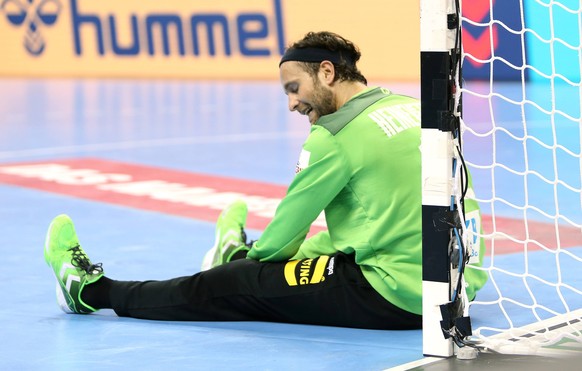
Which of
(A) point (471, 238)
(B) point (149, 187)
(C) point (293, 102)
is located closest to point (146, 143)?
(B) point (149, 187)

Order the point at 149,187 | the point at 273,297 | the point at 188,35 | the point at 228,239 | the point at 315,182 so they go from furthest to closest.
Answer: the point at 188,35
the point at 149,187
the point at 228,239
the point at 273,297
the point at 315,182

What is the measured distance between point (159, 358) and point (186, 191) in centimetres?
433

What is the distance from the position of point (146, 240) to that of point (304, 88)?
2307 mm

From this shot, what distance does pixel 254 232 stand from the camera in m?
6.88

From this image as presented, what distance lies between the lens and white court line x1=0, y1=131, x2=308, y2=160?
35.5ft

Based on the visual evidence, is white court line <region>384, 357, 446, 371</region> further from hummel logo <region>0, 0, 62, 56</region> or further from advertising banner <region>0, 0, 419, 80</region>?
hummel logo <region>0, 0, 62, 56</region>

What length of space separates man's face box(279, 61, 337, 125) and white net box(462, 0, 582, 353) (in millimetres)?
586

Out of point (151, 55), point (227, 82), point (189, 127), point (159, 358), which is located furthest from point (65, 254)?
point (151, 55)

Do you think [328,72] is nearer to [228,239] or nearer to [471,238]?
[471,238]

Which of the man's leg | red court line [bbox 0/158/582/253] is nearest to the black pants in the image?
the man's leg

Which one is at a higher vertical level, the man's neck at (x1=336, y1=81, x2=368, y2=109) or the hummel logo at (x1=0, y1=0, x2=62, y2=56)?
the hummel logo at (x1=0, y1=0, x2=62, y2=56)

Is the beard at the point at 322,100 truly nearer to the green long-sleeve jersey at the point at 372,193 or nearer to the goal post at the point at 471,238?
the green long-sleeve jersey at the point at 372,193

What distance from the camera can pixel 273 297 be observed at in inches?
182

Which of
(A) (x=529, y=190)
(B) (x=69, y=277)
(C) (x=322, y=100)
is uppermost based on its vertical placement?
(C) (x=322, y=100)
